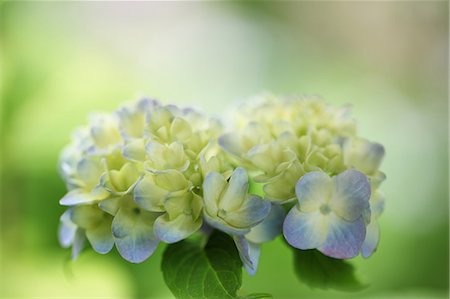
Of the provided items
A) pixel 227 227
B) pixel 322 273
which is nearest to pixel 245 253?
pixel 227 227

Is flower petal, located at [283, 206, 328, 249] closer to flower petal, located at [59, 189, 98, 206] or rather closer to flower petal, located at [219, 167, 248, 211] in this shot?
flower petal, located at [219, 167, 248, 211]

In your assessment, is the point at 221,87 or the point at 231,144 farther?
the point at 221,87

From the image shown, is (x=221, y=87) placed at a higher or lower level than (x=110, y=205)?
lower

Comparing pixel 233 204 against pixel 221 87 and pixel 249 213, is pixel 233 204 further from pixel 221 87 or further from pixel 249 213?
pixel 221 87

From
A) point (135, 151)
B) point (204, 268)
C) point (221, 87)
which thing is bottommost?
point (221, 87)

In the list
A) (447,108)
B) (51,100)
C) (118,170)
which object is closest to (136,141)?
(118,170)

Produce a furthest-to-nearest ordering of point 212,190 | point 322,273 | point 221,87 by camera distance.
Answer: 1. point 221,87
2. point 322,273
3. point 212,190

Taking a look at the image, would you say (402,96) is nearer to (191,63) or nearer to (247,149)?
(191,63)
